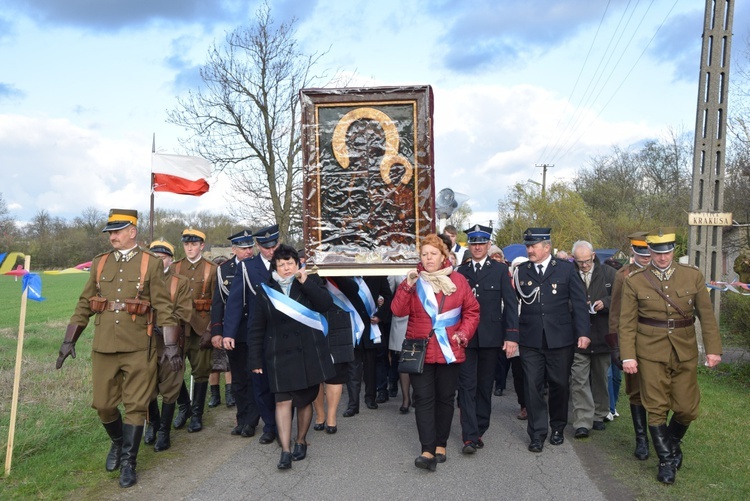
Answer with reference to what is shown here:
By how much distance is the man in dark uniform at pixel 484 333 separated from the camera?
633 centimetres

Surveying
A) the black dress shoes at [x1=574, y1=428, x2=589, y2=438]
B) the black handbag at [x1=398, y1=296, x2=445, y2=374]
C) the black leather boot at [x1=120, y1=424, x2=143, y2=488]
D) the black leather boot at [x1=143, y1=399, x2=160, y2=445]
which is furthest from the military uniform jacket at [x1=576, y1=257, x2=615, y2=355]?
the black leather boot at [x1=120, y1=424, x2=143, y2=488]

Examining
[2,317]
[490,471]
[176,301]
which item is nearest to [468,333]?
[490,471]

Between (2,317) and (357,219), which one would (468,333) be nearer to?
(357,219)

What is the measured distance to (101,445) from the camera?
6484 mm

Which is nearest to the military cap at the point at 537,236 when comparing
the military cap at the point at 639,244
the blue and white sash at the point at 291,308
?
the military cap at the point at 639,244

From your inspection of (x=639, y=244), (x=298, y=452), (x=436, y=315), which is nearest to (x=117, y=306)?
(x=298, y=452)

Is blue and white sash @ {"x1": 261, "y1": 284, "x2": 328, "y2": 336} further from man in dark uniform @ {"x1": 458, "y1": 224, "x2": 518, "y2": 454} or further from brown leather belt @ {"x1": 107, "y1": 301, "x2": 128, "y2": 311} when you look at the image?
man in dark uniform @ {"x1": 458, "y1": 224, "x2": 518, "y2": 454}

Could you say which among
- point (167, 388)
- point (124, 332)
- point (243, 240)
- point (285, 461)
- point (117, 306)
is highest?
point (243, 240)

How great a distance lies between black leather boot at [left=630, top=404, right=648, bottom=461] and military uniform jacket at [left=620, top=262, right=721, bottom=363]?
762mm

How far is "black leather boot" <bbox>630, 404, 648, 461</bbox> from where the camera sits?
6.06 m

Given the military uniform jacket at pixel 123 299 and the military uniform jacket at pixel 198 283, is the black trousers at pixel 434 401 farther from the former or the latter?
the military uniform jacket at pixel 198 283

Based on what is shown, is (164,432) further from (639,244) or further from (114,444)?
(639,244)

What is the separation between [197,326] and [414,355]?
2887 millimetres

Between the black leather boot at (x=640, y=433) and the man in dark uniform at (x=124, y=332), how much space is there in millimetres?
4171
